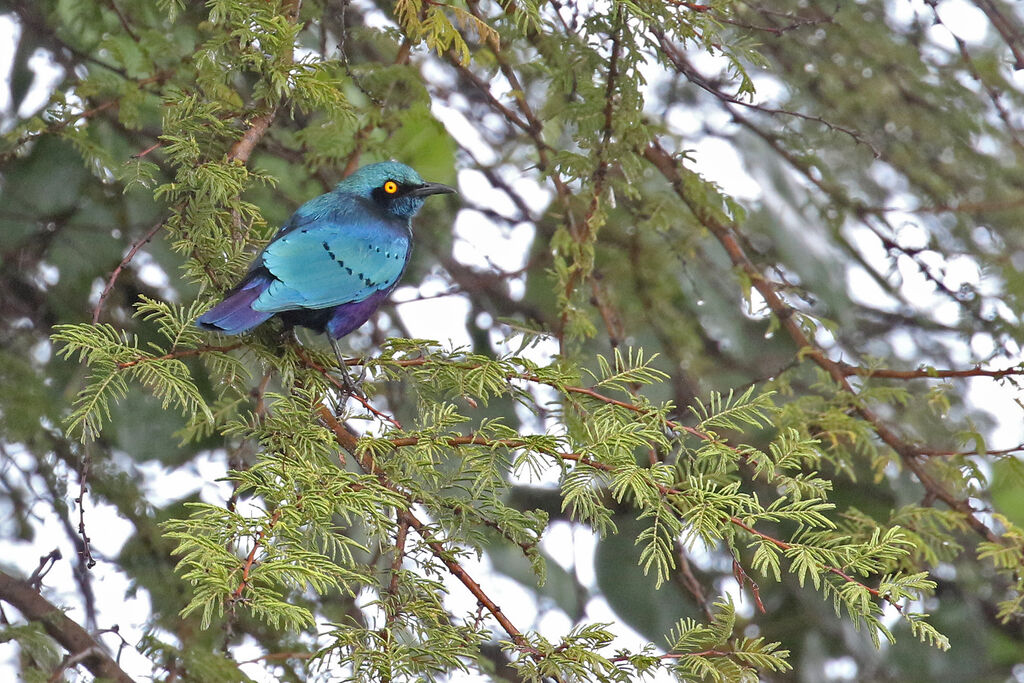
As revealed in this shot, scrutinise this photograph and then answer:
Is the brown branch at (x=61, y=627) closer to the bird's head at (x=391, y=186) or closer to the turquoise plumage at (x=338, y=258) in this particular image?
the turquoise plumage at (x=338, y=258)

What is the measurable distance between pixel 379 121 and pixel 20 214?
4.55ft

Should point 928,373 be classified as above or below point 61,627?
above

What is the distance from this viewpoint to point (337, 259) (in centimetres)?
335

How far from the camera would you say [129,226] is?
3885 mm

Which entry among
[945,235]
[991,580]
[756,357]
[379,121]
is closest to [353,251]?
[379,121]

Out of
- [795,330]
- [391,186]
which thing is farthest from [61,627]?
[795,330]

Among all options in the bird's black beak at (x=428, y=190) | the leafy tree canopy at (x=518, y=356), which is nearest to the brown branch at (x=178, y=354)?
the leafy tree canopy at (x=518, y=356)

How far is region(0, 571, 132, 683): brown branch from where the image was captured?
2.63 meters

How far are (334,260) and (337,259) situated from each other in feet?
0.04

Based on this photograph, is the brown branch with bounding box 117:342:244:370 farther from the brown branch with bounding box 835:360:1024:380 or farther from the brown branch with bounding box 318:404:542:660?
the brown branch with bounding box 835:360:1024:380

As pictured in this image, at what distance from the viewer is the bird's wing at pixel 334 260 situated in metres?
2.98

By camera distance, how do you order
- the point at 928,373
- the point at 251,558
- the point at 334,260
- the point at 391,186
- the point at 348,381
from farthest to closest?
the point at 391,186, the point at 334,260, the point at 928,373, the point at 348,381, the point at 251,558

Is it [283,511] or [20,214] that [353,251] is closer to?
[20,214]

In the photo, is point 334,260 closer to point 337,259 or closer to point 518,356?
point 337,259
